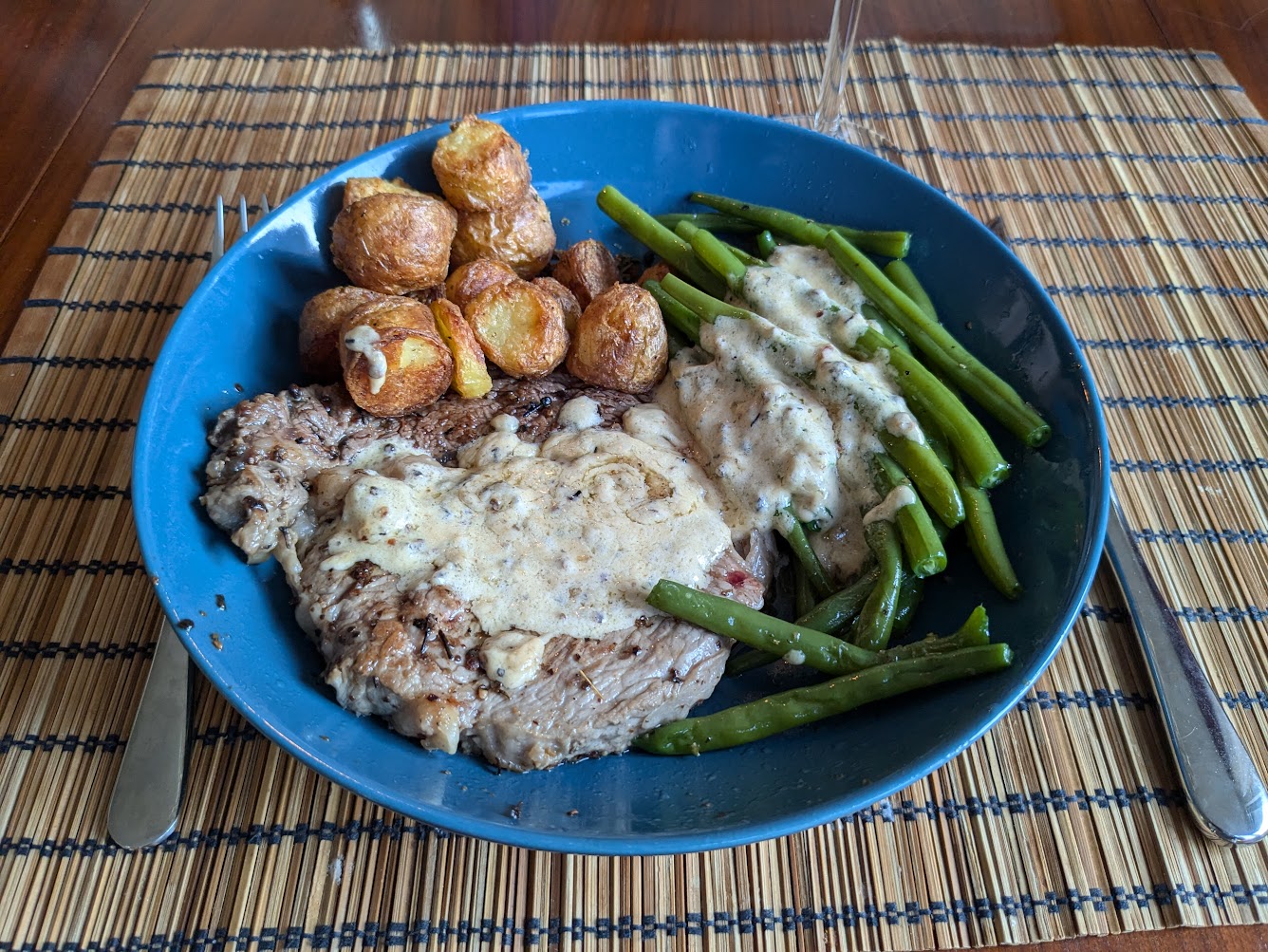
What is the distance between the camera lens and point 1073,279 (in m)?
2.34

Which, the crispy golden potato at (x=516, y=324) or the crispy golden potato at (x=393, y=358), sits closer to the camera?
the crispy golden potato at (x=393, y=358)

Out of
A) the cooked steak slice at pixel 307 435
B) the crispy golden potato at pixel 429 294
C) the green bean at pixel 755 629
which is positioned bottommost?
the green bean at pixel 755 629

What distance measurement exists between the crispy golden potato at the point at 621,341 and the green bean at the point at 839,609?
608 mm

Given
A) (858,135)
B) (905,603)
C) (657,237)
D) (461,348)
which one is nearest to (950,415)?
(905,603)

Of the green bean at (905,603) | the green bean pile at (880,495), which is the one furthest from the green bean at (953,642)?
the green bean at (905,603)

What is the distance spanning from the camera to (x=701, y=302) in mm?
1879

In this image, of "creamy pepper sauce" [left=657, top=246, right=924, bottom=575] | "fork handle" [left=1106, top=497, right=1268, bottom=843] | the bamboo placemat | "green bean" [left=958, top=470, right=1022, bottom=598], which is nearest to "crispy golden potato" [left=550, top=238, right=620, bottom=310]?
"creamy pepper sauce" [left=657, top=246, right=924, bottom=575]

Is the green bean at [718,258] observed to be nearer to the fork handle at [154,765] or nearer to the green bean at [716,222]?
the green bean at [716,222]

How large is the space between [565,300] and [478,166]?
0.33 meters

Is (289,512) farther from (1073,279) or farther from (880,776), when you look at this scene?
(1073,279)

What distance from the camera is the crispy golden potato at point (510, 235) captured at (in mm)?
1901

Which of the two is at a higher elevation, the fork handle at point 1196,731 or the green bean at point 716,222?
the green bean at point 716,222

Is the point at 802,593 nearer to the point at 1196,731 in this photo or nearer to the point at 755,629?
the point at 755,629

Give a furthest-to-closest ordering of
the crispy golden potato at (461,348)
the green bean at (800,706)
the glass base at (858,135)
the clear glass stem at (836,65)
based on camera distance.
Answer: the glass base at (858,135)
the clear glass stem at (836,65)
the crispy golden potato at (461,348)
the green bean at (800,706)
